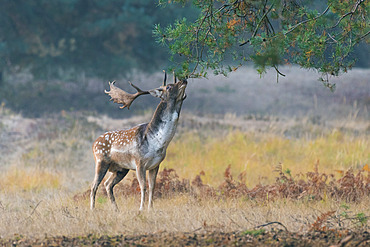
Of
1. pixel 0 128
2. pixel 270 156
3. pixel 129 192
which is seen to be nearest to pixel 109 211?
pixel 129 192

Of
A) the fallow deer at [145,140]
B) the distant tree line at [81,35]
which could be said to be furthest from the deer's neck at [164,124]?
the distant tree line at [81,35]

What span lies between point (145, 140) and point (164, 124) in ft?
1.21

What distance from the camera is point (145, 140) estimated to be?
30.9 feet

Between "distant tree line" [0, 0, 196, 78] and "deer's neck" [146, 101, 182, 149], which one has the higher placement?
"distant tree line" [0, 0, 196, 78]

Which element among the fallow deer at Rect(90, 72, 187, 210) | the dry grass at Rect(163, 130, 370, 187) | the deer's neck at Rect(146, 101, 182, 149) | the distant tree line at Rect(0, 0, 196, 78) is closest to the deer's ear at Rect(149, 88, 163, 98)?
the fallow deer at Rect(90, 72, 187, 210)

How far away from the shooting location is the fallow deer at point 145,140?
923cm

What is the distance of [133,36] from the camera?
29656mm

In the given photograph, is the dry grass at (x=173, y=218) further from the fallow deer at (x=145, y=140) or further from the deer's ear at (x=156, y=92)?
the deer's ear at (x=156, y=92)

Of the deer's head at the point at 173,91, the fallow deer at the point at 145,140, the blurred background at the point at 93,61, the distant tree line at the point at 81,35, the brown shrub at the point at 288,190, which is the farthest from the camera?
the distant tree line at the point at 81,35

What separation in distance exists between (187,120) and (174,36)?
13902 millimetres

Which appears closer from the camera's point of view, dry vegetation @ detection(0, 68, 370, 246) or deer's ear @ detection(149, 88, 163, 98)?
dry vegetation @ detection(0, 68, 370, 246)

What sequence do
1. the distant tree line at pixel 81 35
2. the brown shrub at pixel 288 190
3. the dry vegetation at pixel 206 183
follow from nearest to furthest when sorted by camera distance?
the dry vegetation at pixel 206 183
the brown shrub at pixel 288 190
the distant tree line at pixel 81 35

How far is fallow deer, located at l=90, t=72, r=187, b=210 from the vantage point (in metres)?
9.23

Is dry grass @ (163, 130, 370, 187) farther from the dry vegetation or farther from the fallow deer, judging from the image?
the fallow deer
